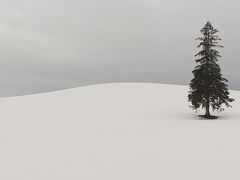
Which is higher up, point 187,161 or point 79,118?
point 79,118

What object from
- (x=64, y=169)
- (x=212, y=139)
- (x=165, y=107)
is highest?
(x=165, y=107)

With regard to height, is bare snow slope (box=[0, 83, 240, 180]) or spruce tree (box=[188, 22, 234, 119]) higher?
spruce tree (box=[188, 22, 234, 119])

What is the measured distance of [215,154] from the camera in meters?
12.4

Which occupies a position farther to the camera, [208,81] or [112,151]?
[208,81]

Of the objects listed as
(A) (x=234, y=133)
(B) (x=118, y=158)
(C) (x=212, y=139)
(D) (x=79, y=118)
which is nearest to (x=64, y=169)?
(B) (x=118, y=158)

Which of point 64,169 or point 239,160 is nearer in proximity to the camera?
point 64,169

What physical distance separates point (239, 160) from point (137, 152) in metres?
4.10

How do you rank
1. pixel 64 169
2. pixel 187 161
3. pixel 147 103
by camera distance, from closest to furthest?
pixel 64 169
pixel 187 161
pixel 147 103

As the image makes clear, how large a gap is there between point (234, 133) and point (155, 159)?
822cm

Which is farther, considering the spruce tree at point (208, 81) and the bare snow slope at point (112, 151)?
the spruce tree at point (208, 81)

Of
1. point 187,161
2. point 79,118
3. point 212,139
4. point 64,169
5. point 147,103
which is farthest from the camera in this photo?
point 147,103

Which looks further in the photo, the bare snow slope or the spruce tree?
the spruce tree

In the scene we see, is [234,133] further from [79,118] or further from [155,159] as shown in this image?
[79,118]

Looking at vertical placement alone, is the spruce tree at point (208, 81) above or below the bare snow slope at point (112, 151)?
above
